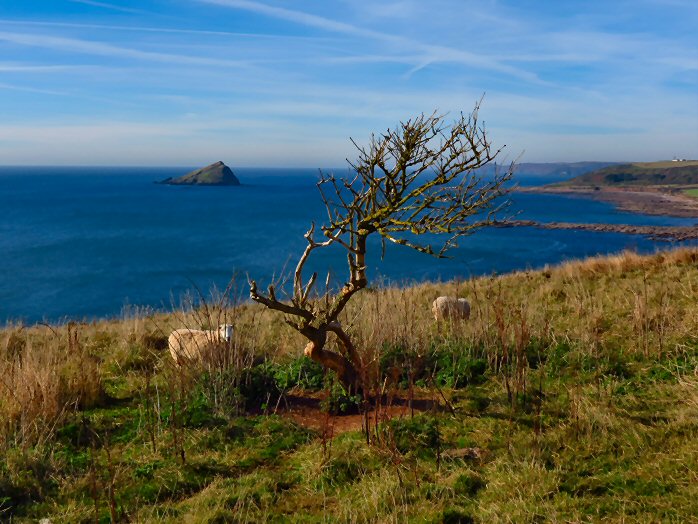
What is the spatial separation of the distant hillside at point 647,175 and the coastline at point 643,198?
6636mm

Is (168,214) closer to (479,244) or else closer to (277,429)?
(479,244)

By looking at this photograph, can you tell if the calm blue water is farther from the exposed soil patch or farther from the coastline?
the exposed soil patch

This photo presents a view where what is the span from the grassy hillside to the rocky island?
557 feet

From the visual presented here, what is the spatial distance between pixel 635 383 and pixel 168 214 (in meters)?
90.5

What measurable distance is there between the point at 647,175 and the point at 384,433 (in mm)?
156329

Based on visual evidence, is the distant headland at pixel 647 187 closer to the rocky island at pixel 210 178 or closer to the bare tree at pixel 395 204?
the bare tree at pixel 395 204

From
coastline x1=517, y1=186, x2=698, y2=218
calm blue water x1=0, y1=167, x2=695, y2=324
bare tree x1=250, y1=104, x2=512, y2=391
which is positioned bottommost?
calm blue water x1=0, y1=167, x2=695, y2=324

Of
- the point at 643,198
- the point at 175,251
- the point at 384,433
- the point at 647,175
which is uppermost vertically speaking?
the point at 647,175

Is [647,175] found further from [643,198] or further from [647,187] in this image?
[643,198]

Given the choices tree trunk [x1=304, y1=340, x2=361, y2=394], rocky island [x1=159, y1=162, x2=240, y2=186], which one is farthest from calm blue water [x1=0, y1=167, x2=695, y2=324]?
rocky island [x1=159, y1=162, x2=240, y2=186]

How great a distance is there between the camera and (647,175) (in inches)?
5561

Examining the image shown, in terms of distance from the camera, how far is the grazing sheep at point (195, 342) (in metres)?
6.80

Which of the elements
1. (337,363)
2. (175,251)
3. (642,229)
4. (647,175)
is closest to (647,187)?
(647,175)

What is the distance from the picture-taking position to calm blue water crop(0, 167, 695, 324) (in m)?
40.5
